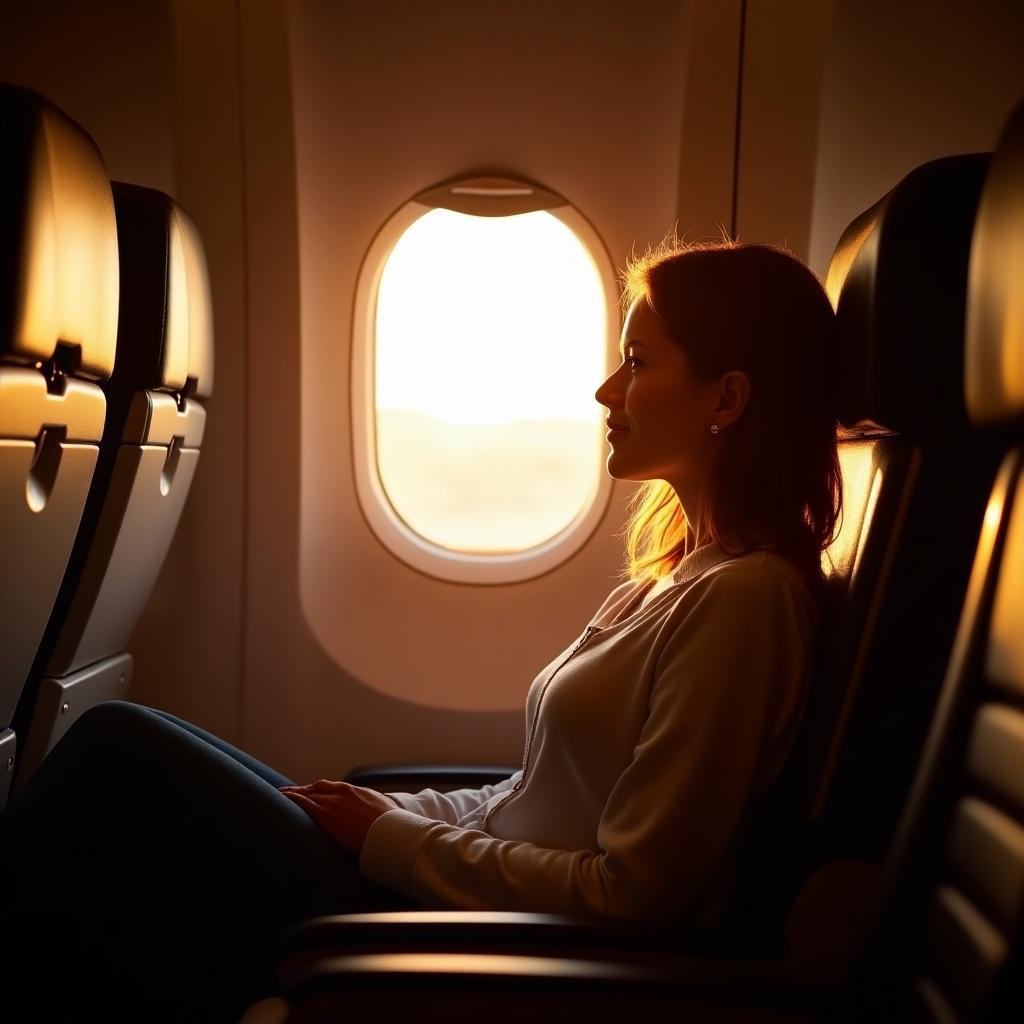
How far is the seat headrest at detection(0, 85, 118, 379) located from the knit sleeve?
32.0 inches

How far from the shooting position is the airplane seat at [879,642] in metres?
1.18

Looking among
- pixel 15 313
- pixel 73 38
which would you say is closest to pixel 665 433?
pixel 15 313

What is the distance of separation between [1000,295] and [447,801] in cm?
124

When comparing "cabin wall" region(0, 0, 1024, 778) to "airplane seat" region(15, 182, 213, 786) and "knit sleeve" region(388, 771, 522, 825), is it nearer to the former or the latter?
"airplane seat" region(15, 182, 213, 786)

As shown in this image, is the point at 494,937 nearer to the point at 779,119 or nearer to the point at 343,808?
the point at 343,808

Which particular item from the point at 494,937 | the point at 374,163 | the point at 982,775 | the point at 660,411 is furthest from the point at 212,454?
the point at 982,775

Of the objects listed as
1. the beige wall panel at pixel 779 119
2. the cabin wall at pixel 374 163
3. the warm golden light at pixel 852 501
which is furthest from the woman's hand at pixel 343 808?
the beige wall panel at pixel 779 119

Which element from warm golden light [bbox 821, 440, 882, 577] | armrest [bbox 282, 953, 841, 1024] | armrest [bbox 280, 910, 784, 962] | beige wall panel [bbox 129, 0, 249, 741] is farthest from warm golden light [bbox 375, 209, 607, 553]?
armrest [bbox 282, 953, 841, 1024]

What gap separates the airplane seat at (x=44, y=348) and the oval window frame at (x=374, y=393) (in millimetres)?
1025

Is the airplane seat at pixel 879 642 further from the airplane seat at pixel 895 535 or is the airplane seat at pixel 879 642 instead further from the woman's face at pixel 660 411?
the woman's face at pixel 660 411

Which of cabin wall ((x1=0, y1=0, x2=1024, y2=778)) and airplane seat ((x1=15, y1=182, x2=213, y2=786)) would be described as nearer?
airplane seat ((x1=15, y1=182, x2=213, y2=786))

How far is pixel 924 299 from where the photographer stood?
120 cm

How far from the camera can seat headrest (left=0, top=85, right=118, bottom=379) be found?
138cm

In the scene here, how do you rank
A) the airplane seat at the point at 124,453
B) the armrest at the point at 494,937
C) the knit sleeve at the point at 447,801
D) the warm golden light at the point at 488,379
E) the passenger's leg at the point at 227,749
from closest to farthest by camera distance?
the armrest at the point at 494,937, the passenger's leg at the point at 227,749, the knit sleeve at the point at 447,801, the airplane seat at the point at 124,453, the warm golden light at the point at 488,379
